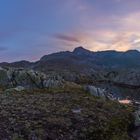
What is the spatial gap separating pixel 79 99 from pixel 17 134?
28.5ft

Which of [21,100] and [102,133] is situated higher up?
[21,100]

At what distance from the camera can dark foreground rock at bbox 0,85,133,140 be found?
18812mm

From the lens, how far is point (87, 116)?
71.5 ft

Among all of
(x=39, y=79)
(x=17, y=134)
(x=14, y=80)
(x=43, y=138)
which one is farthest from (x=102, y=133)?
(x=14, y=80)

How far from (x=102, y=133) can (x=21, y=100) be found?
293 inches

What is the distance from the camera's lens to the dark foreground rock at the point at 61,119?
18.8m

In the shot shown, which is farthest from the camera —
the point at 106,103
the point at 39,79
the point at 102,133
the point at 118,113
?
the point at 39,79

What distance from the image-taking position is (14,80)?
52906 mm

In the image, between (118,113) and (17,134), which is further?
(118,113)

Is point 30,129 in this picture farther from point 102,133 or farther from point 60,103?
point 60,103

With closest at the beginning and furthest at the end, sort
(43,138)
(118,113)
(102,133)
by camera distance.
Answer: (43,138)
(102,133)
(118,113)

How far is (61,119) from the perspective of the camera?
67.8 feet

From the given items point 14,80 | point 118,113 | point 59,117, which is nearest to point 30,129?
point 59,117

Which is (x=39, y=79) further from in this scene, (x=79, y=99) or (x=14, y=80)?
(x=79, y=99)
